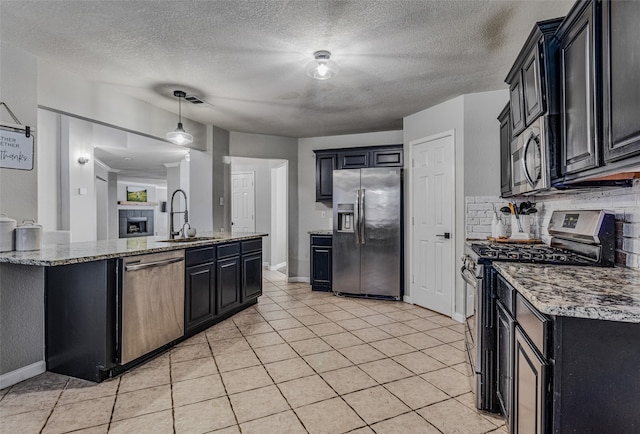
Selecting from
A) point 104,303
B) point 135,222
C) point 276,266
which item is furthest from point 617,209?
point 135,222

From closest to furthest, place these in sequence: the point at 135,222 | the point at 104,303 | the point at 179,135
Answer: the point at 104,303 < the point at 179,135 < the point at 135,222

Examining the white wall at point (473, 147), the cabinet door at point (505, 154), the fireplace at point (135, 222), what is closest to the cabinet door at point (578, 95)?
the cabinet door at point (505, 154)

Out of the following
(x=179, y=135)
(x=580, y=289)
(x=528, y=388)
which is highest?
(x=179, y=135)

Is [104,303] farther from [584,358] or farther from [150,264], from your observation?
[584,358]

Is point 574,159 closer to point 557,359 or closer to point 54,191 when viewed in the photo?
point 557,359

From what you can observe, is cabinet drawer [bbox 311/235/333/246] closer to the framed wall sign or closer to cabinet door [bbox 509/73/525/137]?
cabinet door [bbox 509/73/525/137]

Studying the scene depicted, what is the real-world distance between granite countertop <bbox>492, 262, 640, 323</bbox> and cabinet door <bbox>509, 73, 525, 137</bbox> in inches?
38.5

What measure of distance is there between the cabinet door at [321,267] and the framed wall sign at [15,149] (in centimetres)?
341

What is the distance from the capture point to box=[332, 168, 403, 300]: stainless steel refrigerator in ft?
14.8

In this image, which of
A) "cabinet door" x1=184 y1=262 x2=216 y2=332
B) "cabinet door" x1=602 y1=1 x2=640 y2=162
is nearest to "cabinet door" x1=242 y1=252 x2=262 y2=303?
"cabinet door" x1=184 y1=262 x2=216 y2=332

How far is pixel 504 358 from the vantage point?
1.75 metres

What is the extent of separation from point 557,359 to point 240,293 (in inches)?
132

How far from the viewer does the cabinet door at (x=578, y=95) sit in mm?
1369

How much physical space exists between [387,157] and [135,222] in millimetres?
10112
